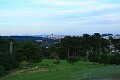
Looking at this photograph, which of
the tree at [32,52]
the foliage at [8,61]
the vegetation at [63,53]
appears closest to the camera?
the foliage at [8,61]

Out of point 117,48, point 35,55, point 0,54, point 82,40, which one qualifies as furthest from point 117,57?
point 117,48

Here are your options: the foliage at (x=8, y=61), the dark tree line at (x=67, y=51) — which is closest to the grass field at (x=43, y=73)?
the foliage at (x=8, y=61)

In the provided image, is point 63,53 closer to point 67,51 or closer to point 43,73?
point 67,51

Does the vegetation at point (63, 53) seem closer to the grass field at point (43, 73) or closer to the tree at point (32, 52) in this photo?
the tree at point (32, 52)

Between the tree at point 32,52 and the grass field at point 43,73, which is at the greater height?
the tree at point 32,52

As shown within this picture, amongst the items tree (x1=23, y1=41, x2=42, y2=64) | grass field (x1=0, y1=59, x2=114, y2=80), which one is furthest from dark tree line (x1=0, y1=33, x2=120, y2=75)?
grass field (x1=0, y1=59, x2=114, y2=80)

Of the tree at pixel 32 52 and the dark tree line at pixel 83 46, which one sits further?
the dark tree line at pixel 83 46

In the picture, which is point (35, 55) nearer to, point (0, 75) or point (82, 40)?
point (0, 75)

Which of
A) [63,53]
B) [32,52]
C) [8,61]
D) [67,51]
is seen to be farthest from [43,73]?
[63,53]

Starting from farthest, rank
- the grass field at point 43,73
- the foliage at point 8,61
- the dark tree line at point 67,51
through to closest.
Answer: the dark tree line at point 67,51 → the foliage at point 8,61 → the grass field at point 43,73

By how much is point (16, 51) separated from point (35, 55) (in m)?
3.36

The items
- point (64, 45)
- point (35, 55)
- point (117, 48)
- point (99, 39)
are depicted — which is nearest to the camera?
point (35, 55)

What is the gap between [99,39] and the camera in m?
87.0

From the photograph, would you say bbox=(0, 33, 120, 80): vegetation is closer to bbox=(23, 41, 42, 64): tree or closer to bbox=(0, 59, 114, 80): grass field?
bbox=(23, 41, 42, 64): tree
